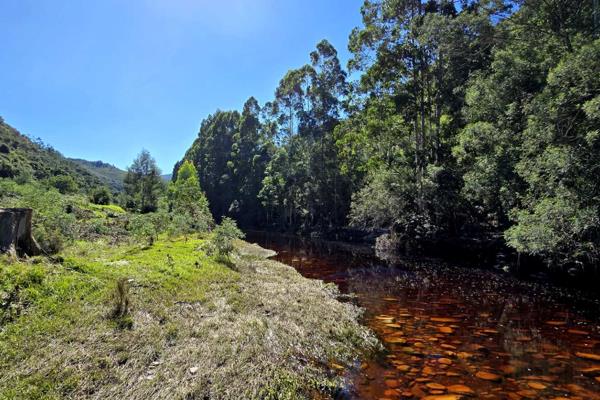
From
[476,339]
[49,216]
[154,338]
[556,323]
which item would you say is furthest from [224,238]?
[556,323]

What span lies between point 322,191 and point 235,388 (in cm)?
3534

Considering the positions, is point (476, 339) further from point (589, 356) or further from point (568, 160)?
point (568, 160)

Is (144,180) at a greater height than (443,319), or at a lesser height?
greater

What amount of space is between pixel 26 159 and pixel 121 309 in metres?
81.5

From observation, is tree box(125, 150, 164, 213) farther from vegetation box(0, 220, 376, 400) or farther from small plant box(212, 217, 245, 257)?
vegetation box(0, 220, 376, 400)

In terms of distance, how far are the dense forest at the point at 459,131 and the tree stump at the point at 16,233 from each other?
45.8 feet

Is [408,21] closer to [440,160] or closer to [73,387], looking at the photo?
[440,160]

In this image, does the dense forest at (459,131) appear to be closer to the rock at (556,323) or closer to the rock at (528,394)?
the rock at (556,323)

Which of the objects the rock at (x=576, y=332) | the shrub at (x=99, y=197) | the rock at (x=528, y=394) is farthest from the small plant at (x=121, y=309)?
the shrub at (x=99, y=197)

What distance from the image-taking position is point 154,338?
4918 mm

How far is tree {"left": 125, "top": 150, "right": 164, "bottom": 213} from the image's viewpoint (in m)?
56.8

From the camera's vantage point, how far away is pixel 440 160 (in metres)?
22.3

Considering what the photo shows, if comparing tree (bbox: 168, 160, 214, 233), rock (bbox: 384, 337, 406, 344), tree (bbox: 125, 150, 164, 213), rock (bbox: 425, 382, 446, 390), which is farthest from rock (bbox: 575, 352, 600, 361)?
tree (bbox: 125, 150, 164, 213)

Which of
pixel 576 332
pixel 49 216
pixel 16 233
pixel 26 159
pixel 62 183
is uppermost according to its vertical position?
pixel 26 159
